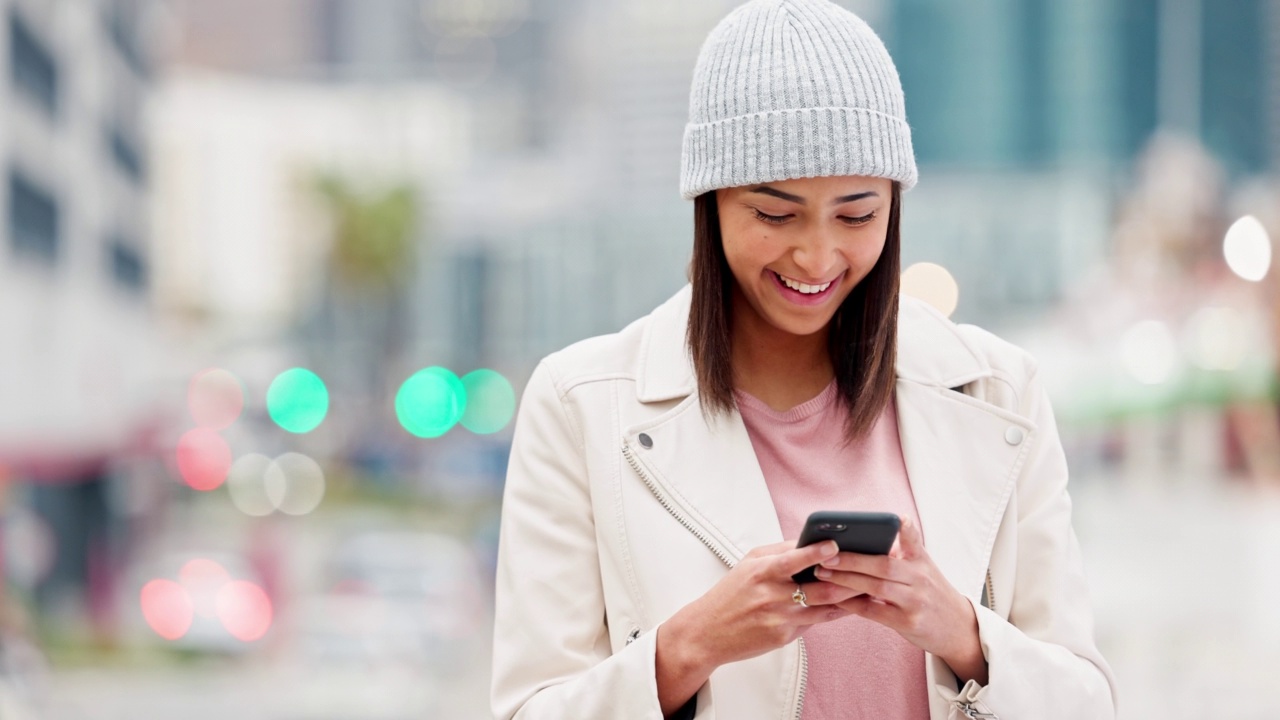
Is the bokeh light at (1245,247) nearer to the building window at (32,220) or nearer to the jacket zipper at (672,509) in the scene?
the jacket zipper at (672,509)

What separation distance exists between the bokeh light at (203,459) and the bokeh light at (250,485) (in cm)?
101

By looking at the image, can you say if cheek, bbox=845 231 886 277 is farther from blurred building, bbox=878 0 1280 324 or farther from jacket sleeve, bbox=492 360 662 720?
blurred building, bbox=878 0 1280 324

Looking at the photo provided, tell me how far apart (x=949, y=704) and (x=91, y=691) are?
47.9 ft

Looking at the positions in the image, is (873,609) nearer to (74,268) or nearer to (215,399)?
(74,268)

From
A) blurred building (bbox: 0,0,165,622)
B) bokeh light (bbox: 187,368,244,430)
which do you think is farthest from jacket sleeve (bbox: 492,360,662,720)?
bokeh light (bbox: 187,368,244,430)

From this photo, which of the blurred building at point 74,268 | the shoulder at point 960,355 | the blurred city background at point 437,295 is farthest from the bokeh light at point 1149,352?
the blurred building at point 74,268

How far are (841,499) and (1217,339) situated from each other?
29.9ft

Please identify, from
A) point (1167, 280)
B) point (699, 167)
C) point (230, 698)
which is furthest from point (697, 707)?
point (230, 698)

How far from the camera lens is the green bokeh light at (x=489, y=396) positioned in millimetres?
49000

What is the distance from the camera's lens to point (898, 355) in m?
1.38

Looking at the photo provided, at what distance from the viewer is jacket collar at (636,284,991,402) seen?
4.42 ft

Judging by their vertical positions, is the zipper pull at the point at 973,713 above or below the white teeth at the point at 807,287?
below

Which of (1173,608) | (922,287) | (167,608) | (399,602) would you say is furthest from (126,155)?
(922,287)

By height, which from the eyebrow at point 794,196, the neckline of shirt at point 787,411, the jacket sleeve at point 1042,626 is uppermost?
the eyebrow at point 794,196
